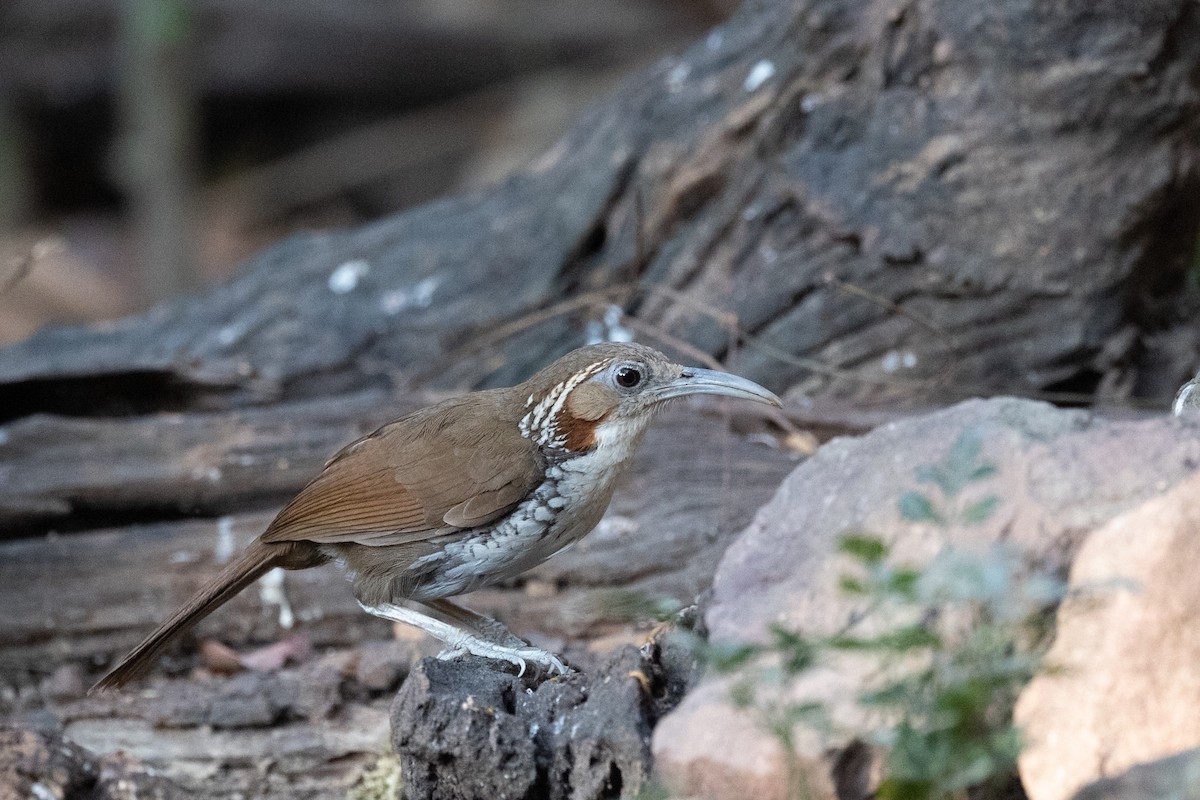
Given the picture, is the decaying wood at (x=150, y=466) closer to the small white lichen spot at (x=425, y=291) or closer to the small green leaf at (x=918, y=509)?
the small white lichen spot at (x=425, y=291)

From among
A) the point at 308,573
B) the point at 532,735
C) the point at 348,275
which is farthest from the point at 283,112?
the point at 532,735

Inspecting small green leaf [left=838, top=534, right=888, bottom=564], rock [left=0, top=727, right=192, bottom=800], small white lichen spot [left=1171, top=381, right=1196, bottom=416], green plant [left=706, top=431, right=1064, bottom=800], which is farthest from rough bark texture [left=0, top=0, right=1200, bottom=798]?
small green leaf [left=838, top=534, right=888, bottom=564]

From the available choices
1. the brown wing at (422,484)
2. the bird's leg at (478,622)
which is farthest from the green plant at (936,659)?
the bird's leg at (478,622)

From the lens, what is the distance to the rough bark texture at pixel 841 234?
505 centimetres

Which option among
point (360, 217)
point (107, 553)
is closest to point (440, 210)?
point (107, 553)

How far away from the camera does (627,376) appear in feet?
12.2

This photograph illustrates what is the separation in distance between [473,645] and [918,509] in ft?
5.49

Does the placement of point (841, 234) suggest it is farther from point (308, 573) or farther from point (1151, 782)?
point (1151, 782)

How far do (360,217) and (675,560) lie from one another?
351 inches

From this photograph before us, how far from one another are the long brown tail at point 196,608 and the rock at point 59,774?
44 centimetres

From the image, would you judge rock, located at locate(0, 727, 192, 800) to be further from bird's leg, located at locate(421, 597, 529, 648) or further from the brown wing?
bird's leg, located at locate(421, 597, 529, 648)

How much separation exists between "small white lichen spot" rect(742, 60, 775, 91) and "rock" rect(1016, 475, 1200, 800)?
146 inches

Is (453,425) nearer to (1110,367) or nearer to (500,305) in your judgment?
(500,305)

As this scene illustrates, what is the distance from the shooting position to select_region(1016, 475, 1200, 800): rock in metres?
2.28
